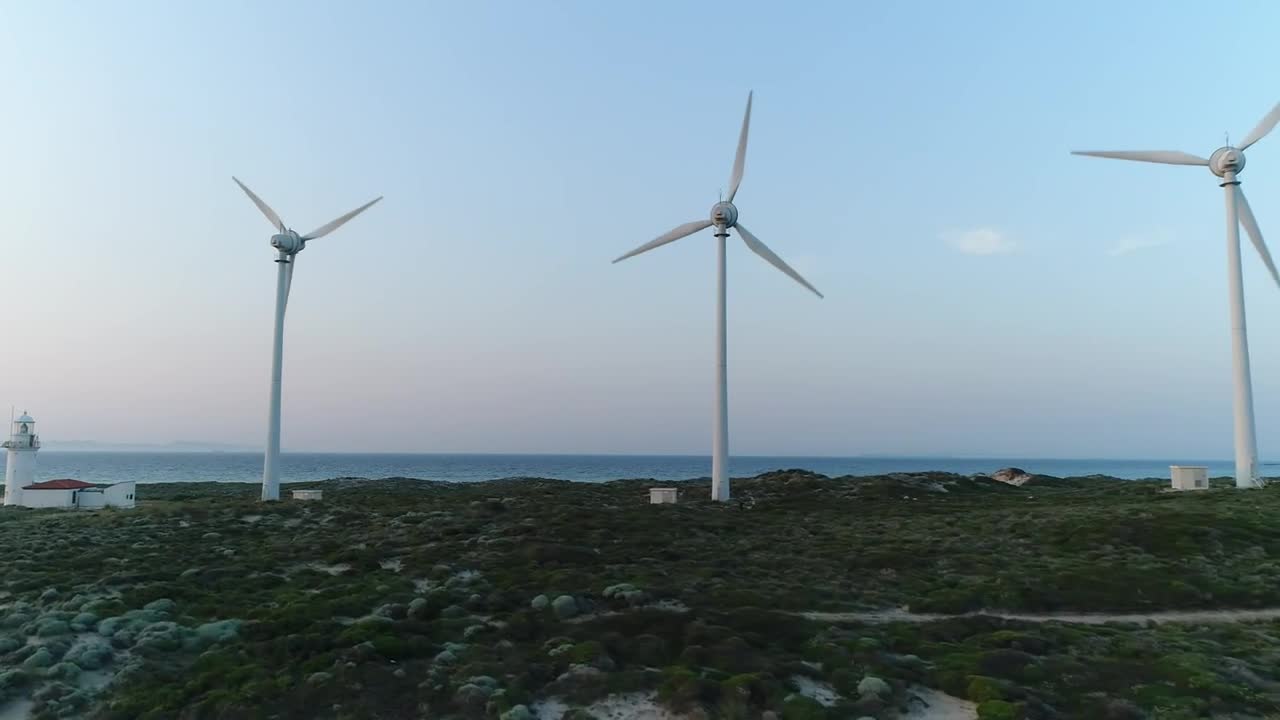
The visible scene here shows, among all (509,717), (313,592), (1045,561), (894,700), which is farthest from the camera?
(1045,561)

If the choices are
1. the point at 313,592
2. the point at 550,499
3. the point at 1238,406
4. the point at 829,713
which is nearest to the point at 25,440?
the point at 550,499

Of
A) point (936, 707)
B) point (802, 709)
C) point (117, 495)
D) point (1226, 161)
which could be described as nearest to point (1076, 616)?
point (936, 707)

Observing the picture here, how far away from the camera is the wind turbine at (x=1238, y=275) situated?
55.6 metres

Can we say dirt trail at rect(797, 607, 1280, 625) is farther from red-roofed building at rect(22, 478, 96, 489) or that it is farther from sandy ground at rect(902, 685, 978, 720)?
red-roofed building at rect(22, 478, 96, 489)

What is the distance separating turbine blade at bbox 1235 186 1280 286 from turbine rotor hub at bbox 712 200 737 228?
1516 inches

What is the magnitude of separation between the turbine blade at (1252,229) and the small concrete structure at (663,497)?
4786 centimetres

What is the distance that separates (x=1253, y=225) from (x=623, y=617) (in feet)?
198

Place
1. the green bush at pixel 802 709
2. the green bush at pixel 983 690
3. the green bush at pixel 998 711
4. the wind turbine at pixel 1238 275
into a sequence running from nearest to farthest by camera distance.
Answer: the green bush at pixel 998 711 < the green bush at pixel 802 709 < the green bush at pixel 983 690 < the wind turbine at pixel 1238 275

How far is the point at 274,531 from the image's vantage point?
141 ft

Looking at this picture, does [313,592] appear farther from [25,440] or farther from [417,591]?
[25,440]

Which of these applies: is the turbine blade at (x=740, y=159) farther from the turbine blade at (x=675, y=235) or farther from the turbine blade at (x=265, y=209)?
the turbine blade at (x=265, y=209)

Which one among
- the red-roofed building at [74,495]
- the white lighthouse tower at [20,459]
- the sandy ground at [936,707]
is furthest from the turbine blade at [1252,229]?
the white lighthouse tower at [20,459]

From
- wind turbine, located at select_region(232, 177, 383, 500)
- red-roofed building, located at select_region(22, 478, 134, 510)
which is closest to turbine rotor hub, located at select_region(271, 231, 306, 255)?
wind turbine, located at select_region(232, 177, 383, 500)

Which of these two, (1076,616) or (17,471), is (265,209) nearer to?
(17,471)
